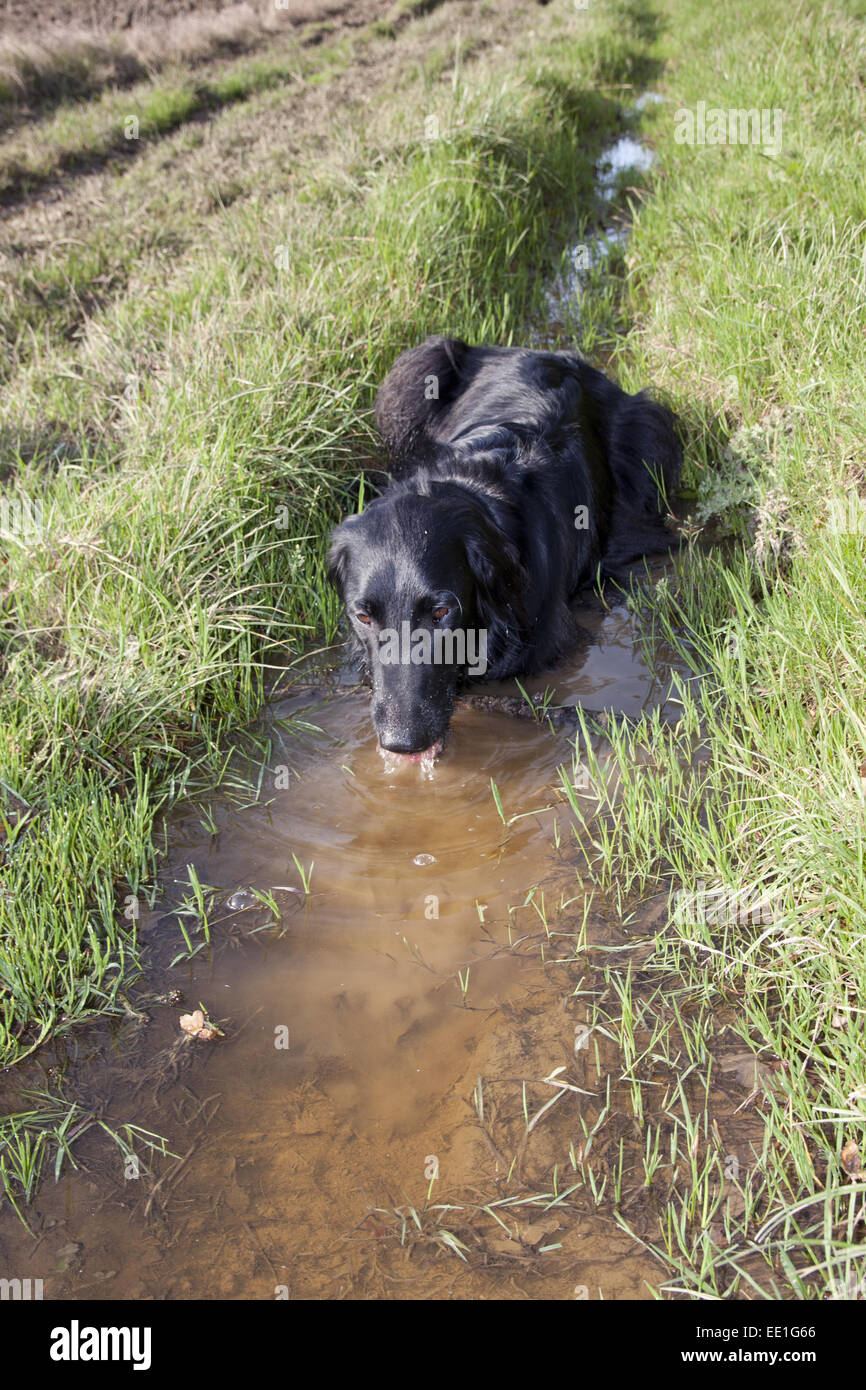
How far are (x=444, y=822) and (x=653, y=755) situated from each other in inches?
29.2

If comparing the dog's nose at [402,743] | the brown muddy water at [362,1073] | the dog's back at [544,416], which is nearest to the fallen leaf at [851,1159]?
the brown muddy water at [362,1073]

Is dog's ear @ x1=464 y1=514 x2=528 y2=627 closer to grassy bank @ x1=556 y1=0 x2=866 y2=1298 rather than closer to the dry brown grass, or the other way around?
grassy bank @ x1=556 y1=0 x2=866 y2=1298

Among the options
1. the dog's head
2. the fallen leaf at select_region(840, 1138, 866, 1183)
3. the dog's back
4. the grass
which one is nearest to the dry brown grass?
the grass

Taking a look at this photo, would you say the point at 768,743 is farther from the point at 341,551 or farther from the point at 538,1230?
the point at 341,551

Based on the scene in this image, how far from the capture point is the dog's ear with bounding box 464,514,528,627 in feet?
11.9

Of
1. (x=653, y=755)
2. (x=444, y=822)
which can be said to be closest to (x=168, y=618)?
(x=444, y=822)

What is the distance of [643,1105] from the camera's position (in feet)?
7.59

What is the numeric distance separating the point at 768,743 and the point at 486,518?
1375 millimetres

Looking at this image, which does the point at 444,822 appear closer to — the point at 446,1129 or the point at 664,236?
the point at 446,1129

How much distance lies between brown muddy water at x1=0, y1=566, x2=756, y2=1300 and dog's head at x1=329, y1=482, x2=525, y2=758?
356 millimetres

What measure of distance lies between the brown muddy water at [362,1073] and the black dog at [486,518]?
1.51 feet

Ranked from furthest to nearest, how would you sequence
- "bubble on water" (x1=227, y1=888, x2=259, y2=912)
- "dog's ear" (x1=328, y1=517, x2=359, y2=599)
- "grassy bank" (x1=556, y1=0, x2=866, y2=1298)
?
"dog's ear" (x1=328, y1=517, x2=359, y2=599) → "bubble on water" (x1=227, y1=888, x2=259, y2=912) → "grassy bank" (x1=556, y1=0, x2=866, y2=1298)

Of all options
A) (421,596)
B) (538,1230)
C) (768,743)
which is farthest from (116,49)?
(538,1230)

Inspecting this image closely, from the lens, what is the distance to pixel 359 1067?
2.50 meters
